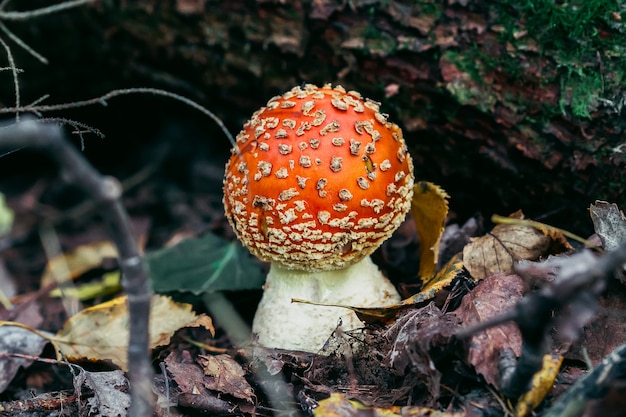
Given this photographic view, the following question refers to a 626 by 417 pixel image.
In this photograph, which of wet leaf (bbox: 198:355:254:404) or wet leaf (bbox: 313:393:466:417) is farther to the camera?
wet leaf (bbox: 198:355:254:404)

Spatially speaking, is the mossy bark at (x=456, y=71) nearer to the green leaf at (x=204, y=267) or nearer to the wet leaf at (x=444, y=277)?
the wet leaf at (x=444, y=277)

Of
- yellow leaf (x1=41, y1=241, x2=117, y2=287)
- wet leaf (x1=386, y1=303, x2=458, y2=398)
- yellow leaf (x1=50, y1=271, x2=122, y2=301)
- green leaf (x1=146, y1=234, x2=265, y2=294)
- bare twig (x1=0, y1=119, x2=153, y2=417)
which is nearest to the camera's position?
bare twig (x1=0, y1=119, x2=153, y2=417)

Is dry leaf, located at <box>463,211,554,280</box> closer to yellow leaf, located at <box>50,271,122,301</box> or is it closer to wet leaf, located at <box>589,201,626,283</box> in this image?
wet leaf, located at <box>589,201,626,283</box>

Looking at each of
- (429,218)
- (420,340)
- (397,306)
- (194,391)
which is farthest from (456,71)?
(194,391)

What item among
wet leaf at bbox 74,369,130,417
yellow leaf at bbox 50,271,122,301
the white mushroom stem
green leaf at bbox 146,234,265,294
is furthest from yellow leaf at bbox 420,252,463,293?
yellow leaf at bbox 50,271,122,301

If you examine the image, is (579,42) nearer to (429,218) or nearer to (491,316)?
(429,218)

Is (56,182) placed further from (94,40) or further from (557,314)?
(557,314)
